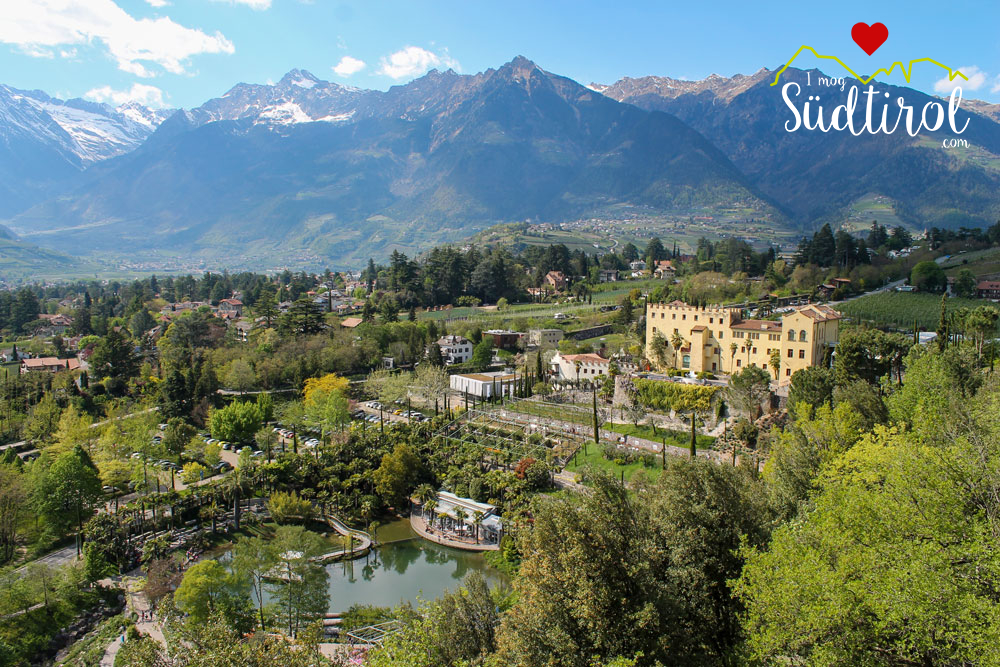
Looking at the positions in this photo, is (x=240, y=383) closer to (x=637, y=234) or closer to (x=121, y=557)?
(x=121, y=557)

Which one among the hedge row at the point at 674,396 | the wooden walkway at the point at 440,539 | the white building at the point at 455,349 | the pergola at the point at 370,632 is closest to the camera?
the pergola at the point at 370,632

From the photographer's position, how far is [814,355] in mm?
31359

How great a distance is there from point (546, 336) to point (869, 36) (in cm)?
Answer: 3220

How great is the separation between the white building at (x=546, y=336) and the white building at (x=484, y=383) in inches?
268

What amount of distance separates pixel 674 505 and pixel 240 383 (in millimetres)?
36053

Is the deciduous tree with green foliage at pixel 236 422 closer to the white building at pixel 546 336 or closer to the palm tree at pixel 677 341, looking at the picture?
the white building at pixel 546 336

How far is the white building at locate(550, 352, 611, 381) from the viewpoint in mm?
39625

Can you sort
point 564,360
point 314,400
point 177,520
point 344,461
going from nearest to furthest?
point 177,520 < point 344,461 < point 314,400 < point 564,360

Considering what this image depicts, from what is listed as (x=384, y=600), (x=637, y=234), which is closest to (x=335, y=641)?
(x=384, y=600)

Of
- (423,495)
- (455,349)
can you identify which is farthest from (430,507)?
(455,349)

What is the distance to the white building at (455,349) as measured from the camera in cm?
4994

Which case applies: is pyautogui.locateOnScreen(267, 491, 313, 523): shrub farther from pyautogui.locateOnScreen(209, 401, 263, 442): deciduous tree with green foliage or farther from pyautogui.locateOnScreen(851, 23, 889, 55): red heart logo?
pyautogui.locateOnScreen(851, 23, 889, 55): red heart logo

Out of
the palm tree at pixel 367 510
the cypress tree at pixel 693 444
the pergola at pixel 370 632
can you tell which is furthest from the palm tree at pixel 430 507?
the cypress tree at pixel 693 444

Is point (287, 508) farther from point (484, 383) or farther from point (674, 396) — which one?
point (674, 396)
